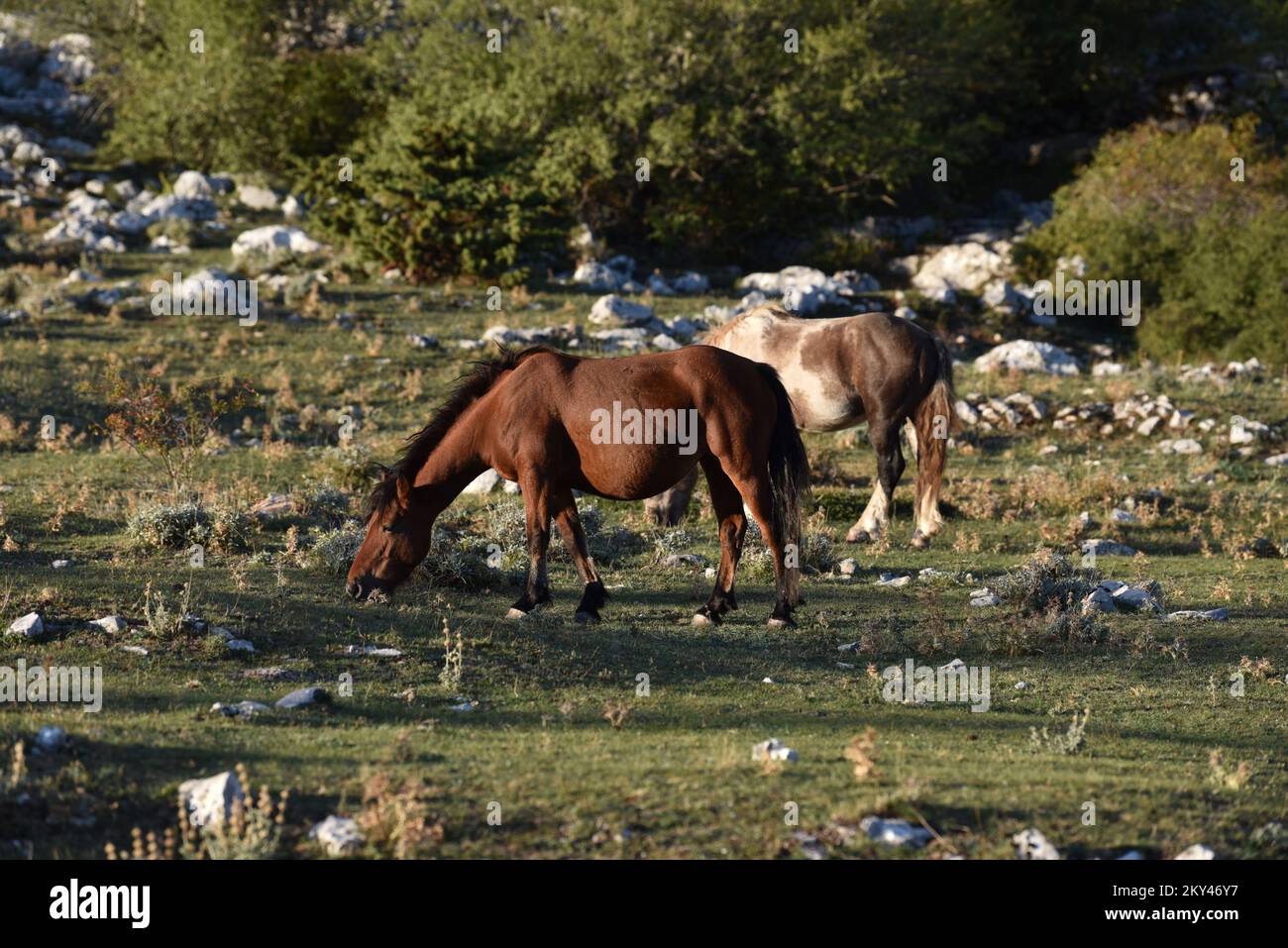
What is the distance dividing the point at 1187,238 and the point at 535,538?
2795 centimetres

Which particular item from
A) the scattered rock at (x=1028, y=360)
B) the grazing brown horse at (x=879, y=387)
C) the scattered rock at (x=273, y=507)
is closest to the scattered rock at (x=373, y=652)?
the scattered rock at (x=273, y=507)

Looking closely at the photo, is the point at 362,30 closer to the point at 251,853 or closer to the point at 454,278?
the point at 454,278

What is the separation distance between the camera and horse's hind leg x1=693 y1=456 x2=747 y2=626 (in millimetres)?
13125

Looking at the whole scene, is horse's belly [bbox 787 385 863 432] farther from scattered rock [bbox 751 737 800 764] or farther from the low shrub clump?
scattered rock [bbox 751 737 800 764]

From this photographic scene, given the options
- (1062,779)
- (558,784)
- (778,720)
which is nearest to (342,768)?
(558,784)

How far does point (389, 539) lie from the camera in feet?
42.1

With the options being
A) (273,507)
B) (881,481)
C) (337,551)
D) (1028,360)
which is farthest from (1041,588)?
(1028,360)

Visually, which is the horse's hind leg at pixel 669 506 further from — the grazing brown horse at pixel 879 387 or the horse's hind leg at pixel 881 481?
the horse's hind leg at pixel 881 481

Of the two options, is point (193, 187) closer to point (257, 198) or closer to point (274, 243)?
point (257, 198)

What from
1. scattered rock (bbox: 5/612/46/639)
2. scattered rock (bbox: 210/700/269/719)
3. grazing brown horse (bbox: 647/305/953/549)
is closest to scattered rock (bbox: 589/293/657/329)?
grazing brown horse (bbox: 647/305/953/549)

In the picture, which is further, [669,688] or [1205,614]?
[1205,614]

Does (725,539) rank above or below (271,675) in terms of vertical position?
above

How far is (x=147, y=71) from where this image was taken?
43.6 metres

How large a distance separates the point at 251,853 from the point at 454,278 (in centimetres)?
2709
